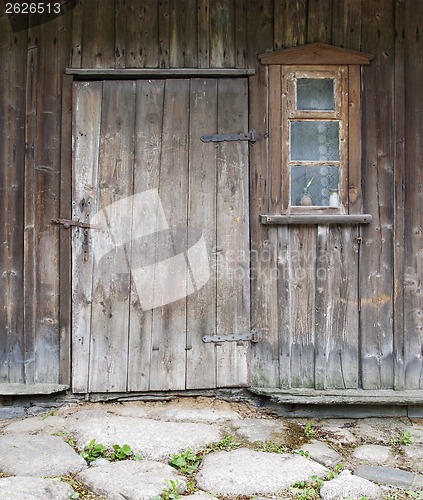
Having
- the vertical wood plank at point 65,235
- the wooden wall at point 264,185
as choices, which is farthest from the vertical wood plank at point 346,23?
the vertical wood plank at point 65,235

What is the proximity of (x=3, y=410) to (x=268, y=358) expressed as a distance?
192 cm

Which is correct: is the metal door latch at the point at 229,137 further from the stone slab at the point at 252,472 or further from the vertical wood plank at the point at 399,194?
the stone slab at the point at 252,472

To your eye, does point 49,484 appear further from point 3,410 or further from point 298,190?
point 298,190

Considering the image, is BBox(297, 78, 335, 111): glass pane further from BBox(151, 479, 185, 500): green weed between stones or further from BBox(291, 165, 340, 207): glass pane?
BBox(151, 479, 185, 500): green weed between stones

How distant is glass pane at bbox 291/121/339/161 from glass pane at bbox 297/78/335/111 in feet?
0.38

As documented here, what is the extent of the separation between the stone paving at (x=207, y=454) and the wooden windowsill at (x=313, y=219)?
135cm

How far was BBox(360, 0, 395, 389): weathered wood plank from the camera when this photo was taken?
4.31 meters

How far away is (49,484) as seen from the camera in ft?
9.87

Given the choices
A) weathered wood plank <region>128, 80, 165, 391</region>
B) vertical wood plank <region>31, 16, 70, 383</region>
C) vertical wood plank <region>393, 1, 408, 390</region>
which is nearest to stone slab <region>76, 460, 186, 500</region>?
weathered wood plank <region>128, 80, 165, 391</region>

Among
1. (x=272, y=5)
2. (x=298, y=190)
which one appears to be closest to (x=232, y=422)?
(x=298, y=190)

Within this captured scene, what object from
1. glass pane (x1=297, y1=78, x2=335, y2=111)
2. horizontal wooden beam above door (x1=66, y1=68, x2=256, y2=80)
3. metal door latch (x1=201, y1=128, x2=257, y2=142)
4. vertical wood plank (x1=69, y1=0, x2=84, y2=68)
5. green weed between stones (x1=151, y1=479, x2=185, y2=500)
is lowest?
green weed between stones (x1=151, y1=479, x2=185, y2=500)

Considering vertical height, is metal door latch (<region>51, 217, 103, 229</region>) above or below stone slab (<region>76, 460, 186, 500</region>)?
above

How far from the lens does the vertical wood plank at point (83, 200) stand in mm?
4266

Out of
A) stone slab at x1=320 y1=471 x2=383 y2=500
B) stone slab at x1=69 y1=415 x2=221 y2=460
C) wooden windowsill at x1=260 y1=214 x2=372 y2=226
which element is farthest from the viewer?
wooden windowsill at x1=260 y1=214 x2=372 y2=226
